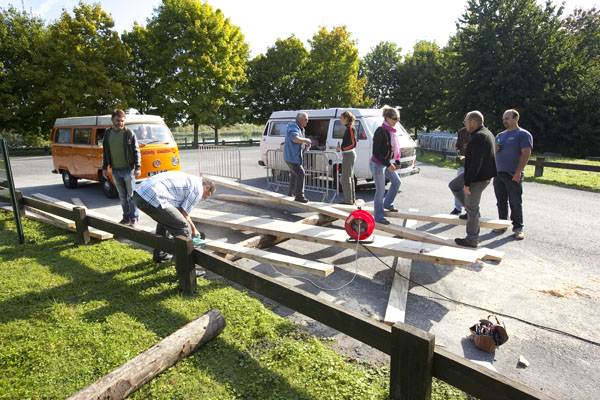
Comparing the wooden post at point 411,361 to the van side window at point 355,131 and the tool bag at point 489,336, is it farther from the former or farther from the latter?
the van side window at point 355,131

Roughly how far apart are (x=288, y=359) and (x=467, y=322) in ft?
6.70

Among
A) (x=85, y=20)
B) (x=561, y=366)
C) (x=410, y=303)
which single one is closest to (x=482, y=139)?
(x=410, y=303)

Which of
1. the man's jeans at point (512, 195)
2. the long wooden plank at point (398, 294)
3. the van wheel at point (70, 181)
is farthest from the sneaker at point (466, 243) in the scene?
the van wheel at point (70, 181)

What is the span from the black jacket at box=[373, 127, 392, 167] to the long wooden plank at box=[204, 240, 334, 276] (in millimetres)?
2656

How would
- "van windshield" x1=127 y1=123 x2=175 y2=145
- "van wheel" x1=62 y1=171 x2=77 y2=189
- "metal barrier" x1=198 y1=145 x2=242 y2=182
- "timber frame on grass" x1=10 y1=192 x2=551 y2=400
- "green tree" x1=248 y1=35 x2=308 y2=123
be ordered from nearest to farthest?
1. "timber frame on grass" x1=10 y1=192 x2=551 y2=400
2. "van windshield" x1=127 y1=123 x2=175 y2=145
3. "van wheel" x1=62 y1=171 x2=77 y2=189
4. "metal barrier" x1=198 y1=145 x2=242 y2=182
5. "green tree" x1=248 y1=35 x2=308 y2=123

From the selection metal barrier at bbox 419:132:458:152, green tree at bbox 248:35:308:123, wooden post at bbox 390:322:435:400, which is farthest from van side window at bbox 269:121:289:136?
green tree at bbox 248:35:308:123

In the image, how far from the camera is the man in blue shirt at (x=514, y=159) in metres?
6.48

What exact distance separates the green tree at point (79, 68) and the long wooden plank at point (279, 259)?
31407 millimetres

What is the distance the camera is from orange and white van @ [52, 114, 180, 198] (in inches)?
375

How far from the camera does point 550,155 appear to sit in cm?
2480

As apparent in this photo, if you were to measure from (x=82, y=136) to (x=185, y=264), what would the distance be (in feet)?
28.0

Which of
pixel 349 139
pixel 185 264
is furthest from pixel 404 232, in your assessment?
pixel 185 264

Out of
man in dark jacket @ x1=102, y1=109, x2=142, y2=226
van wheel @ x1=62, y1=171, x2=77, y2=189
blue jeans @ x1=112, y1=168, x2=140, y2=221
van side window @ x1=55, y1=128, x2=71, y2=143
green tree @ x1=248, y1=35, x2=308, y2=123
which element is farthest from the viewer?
green tree @ x1=248, y1=35, x2=308, y2=123

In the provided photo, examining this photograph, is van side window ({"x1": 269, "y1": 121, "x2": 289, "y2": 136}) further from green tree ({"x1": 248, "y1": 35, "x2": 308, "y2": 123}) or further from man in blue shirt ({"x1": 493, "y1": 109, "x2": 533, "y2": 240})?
green tree ({"x1": 248, "y1": 35, "x2": 308, "y2": 123})
